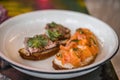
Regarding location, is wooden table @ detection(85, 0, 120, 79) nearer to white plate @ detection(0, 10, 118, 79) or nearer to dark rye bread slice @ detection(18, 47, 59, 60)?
white plate @ detection(0, 10, 118, 79)

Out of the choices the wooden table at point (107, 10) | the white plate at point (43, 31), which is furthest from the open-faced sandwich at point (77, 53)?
the wooden table at point (107, 10)

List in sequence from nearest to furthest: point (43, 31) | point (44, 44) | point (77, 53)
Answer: point (77, 53) < point (44, 44) < point (43, 31)

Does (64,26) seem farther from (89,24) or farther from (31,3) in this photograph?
(31,3)

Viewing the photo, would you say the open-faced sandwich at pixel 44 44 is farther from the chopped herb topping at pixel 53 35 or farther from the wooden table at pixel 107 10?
the wooden table at pixel 107 10

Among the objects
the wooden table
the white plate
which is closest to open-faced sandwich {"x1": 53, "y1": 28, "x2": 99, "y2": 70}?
the white plate

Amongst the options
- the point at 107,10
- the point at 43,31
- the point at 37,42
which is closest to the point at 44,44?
the point at 37,42

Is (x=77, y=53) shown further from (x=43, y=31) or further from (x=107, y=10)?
(x=107, y=10)
